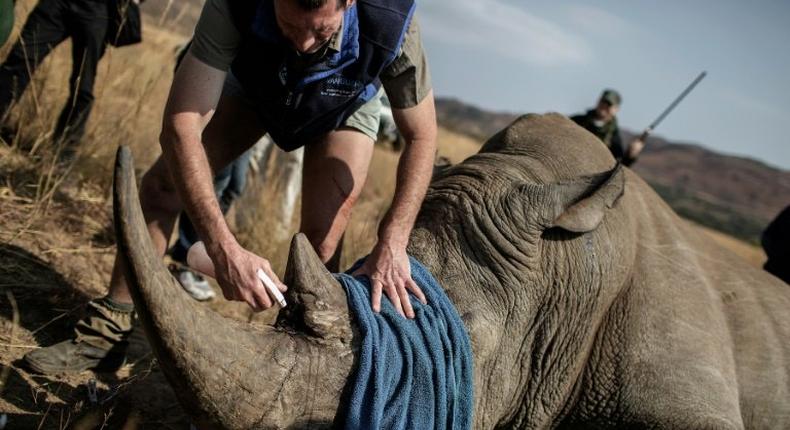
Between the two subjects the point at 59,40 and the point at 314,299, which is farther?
the point at 59,40

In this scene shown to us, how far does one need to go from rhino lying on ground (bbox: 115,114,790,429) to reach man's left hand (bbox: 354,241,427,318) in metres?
0.20

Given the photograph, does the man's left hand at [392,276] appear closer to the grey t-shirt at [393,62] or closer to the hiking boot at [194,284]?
the grey t-shirt at [393,62]

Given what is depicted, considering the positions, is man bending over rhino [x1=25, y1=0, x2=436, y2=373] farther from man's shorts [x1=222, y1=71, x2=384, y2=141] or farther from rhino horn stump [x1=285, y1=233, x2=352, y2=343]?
rhino horn stump [x1=285, y1=233, x2=352, y2=343]

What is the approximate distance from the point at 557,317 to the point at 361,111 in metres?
1.43

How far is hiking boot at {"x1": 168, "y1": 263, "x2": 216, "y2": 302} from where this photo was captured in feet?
18.5

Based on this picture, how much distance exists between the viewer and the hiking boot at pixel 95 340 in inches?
159

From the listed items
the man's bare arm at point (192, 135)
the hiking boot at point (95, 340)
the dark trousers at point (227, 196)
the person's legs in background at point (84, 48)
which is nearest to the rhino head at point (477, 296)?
the man's bare arm at point (192, 135)

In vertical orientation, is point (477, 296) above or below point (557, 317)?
above

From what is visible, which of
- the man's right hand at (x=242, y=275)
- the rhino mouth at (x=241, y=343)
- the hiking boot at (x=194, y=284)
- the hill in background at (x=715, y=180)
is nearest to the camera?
the rhino mouth at (x=241, y=343)

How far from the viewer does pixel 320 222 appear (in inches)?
157

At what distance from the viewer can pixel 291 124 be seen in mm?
3660

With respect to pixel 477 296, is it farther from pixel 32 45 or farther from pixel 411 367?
pixel 32 45

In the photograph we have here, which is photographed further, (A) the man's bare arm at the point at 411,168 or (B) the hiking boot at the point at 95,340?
(B) the hiking boot at the point at 95,340

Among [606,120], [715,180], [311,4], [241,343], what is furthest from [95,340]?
[715,180]
